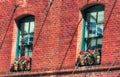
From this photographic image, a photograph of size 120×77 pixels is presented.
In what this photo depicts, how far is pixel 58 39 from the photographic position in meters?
24.2

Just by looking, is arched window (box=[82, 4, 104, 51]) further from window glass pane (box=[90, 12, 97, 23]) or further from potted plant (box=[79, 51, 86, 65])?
potted plant (box=[79, 51, 86, 65])

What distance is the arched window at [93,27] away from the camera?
2323cm

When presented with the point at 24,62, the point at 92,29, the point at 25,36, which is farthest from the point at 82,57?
the point at 25,36

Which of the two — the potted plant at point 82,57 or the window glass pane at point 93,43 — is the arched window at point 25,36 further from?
the window glass pane at point 93,43

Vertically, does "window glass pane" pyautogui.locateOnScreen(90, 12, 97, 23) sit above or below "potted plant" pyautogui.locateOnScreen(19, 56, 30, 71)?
above

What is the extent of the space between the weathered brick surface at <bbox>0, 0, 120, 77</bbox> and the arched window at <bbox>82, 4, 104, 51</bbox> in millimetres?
264

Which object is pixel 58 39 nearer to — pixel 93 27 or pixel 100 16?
pixel 93 27

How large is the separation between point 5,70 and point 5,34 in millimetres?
1670

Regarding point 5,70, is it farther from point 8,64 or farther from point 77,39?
point 77,39

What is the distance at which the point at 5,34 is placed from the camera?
26.3 meters

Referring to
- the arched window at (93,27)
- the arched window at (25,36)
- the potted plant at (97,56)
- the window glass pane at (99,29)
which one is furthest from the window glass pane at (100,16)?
the arched window at (25,36)

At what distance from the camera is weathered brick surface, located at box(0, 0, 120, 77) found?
73.5ft

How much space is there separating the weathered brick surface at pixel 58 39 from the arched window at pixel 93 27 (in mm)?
264

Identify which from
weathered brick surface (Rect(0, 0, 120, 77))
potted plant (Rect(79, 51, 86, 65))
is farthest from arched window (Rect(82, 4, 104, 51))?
potted plant (Rect(79, 51, 86, 65))
